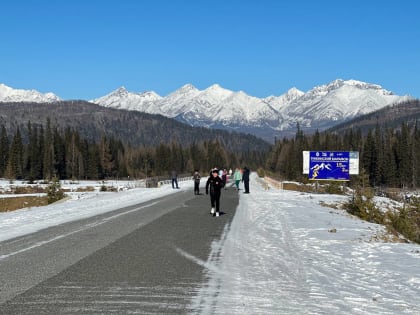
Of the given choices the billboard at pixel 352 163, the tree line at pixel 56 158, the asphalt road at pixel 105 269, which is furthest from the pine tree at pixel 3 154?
the asphalt road at pixel 105 269

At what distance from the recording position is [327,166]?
40.2 metres

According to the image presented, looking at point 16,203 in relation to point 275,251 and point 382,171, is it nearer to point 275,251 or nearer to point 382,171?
point 275,251

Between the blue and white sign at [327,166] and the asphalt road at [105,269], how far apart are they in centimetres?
2638

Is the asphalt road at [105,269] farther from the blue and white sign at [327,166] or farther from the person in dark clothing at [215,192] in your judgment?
the blue and white sign at [327,166]

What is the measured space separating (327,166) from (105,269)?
110 ft

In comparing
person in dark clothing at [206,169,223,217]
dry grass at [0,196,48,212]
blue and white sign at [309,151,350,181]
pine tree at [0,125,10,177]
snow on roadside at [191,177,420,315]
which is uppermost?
pine tree at [0,125,10,177]

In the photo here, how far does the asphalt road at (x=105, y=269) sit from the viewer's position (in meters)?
6.29

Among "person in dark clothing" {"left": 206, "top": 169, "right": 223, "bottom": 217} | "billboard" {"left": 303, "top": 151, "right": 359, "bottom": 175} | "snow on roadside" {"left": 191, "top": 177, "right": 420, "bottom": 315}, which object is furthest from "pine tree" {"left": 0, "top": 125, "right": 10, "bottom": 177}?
"snow on roadside" {"left": 191, "top": 177, "right": 420, "bottom": 315}

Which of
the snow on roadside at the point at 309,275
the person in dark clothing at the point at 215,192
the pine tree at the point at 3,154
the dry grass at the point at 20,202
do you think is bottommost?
the dry grass at the point at 20,202

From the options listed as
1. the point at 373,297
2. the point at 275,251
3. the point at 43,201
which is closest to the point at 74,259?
the point at 275,251

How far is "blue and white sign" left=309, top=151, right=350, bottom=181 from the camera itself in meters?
40.0

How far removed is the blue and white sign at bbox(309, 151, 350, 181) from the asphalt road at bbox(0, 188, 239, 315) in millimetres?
26379

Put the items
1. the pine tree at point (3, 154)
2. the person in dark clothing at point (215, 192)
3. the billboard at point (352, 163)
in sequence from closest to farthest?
1. the person in dark clothing at point (215, 192)
2. the billboard at point (352, 163)
3. the pine tree at point (3, 154)

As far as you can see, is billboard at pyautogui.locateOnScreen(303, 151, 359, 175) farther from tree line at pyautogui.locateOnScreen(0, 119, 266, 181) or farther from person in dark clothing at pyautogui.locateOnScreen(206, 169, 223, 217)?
tree line at pyautogui.locateOnScreen(0, 119, 266, 181)
